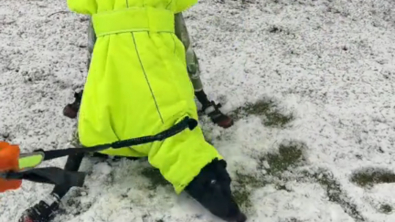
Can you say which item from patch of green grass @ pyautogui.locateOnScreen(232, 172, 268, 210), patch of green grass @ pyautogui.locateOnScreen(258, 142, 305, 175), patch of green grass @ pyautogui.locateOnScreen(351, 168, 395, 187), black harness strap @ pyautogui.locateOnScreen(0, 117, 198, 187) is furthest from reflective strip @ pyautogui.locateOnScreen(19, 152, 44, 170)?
patch of green grass @ pyautogui.locateOnScreen(351, 168, 395, 187)

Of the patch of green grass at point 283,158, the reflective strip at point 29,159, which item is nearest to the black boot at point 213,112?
the patch of green grass at point 283,158

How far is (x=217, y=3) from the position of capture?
11.3ft

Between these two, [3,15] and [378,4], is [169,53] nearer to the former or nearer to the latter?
[3,15]

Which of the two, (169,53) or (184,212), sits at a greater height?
(169,53)

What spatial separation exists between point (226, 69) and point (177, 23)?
0.66 meters

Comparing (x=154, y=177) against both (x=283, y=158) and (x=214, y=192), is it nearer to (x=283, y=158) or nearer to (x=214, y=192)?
(x=214, y=192)

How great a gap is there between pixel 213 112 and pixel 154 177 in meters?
0.46

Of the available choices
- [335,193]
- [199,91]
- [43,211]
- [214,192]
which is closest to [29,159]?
[43,211]

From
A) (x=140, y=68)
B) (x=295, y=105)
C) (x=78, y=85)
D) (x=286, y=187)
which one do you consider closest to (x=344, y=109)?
(x=295, y=105)

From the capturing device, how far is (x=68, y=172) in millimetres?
1854

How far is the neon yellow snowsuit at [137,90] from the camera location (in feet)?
6.61

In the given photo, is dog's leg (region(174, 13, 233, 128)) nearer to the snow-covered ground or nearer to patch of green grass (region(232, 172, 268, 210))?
the snow-covered ground

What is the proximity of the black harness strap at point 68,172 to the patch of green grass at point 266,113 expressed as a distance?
0.59m

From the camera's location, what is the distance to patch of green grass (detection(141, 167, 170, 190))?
2205 mm
